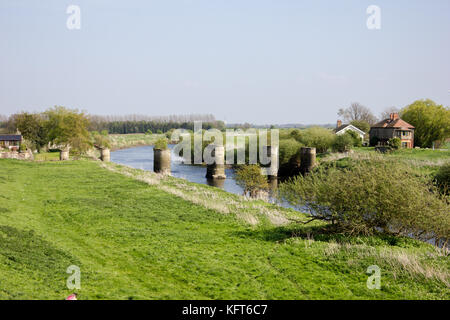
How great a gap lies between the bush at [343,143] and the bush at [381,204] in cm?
4483

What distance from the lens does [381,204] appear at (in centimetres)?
1273

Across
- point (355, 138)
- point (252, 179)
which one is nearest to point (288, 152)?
point (355, 138)

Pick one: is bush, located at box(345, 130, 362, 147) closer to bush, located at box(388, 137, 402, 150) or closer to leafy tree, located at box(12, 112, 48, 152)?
bush, located at box(388, 137, 402, 150)

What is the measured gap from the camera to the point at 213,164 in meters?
46.9

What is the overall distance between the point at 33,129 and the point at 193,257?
2263 inches

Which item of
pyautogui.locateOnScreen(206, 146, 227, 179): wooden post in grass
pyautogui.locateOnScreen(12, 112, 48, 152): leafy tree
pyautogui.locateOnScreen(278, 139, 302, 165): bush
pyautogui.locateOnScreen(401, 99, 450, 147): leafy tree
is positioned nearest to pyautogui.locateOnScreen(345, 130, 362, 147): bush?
pyautogui.locateOnScreen(401, 99, 450, 147): leafy tree

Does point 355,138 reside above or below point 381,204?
above

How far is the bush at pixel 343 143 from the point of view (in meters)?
57.5

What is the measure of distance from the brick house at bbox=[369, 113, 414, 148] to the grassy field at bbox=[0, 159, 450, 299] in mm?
48294

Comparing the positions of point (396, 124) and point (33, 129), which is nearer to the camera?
point (396, 124)

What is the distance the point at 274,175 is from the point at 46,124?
35842 millimetres

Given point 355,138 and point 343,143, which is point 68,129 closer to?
point 343,143
